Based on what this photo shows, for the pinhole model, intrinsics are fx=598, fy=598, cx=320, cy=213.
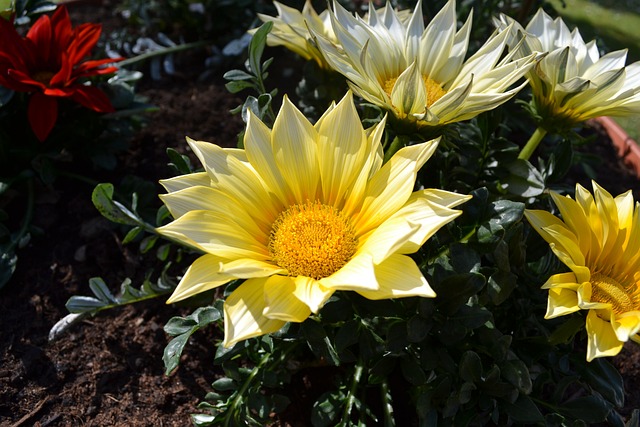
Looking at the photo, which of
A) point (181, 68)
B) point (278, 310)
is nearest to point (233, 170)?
point (278, 310)

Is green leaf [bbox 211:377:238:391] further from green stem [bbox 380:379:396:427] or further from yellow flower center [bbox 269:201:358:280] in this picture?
yellow flower center [bbox 269:201:358:280]

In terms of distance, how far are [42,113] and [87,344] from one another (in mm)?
651

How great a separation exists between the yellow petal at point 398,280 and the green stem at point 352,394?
512 mm

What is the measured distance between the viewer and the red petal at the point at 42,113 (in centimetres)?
166

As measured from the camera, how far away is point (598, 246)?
1195mm

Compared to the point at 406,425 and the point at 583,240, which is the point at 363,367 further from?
the point at 583,240

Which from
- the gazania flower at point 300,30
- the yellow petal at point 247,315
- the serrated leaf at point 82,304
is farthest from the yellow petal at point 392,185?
the serrated leaf at point 82,304

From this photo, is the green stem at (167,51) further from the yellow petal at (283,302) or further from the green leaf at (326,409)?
the yellow petal at (283,302)

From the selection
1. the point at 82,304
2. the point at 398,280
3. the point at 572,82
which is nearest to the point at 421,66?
the point at 572,82

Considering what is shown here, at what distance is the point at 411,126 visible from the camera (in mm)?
1163

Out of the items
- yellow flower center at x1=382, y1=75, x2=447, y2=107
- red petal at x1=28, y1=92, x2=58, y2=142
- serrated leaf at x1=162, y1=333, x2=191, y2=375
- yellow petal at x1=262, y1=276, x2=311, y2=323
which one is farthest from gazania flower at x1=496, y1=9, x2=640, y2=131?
red petal at x1=28, y1=92, x2=58, y2=142

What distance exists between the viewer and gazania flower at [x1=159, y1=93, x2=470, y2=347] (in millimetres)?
905

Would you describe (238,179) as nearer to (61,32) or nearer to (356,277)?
(356,277)

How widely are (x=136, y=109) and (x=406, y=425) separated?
4.24ft
